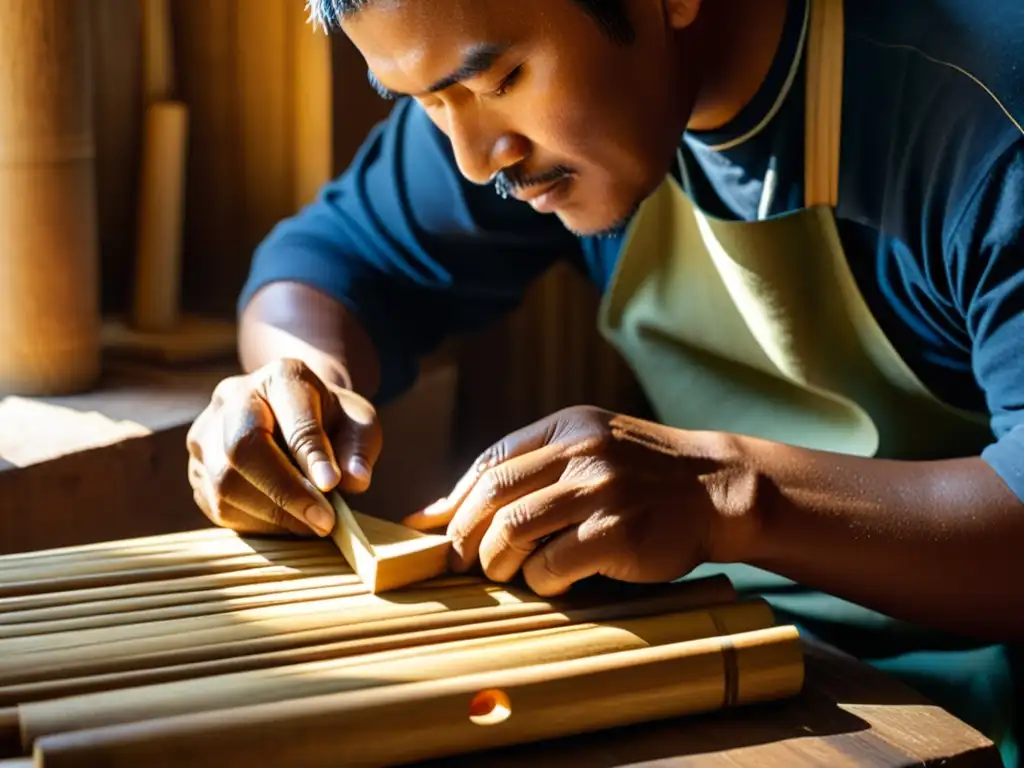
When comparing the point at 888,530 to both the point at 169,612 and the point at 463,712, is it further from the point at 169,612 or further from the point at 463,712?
the point at 169,612

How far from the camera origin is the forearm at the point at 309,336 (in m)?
1.46

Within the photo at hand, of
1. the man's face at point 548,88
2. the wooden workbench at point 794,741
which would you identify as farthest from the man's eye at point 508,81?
the wooden workbench at point 794,741

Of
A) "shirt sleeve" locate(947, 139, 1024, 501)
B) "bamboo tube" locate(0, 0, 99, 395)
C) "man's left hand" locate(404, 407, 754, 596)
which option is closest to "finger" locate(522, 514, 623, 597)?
"man's left hand" locate(404, 407, 754, 596)

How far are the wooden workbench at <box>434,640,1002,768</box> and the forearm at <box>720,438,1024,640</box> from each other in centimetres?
13

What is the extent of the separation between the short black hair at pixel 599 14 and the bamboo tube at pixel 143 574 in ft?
1.62

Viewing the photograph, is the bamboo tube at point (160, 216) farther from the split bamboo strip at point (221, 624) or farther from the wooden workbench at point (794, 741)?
the wooden workbench at point (794, 741)

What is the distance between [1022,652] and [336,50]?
1.25 metres

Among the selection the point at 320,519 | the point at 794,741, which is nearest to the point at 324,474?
the point at 320,519

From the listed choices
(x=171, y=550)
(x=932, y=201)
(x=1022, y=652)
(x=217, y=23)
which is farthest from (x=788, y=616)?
(x=217, y=23)

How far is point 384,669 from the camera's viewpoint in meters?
0.89

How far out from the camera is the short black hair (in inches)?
43.5

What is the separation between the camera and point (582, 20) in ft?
3.70

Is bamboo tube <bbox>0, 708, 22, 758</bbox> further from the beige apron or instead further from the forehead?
the beige apron

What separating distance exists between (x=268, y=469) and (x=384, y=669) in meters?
0.30
